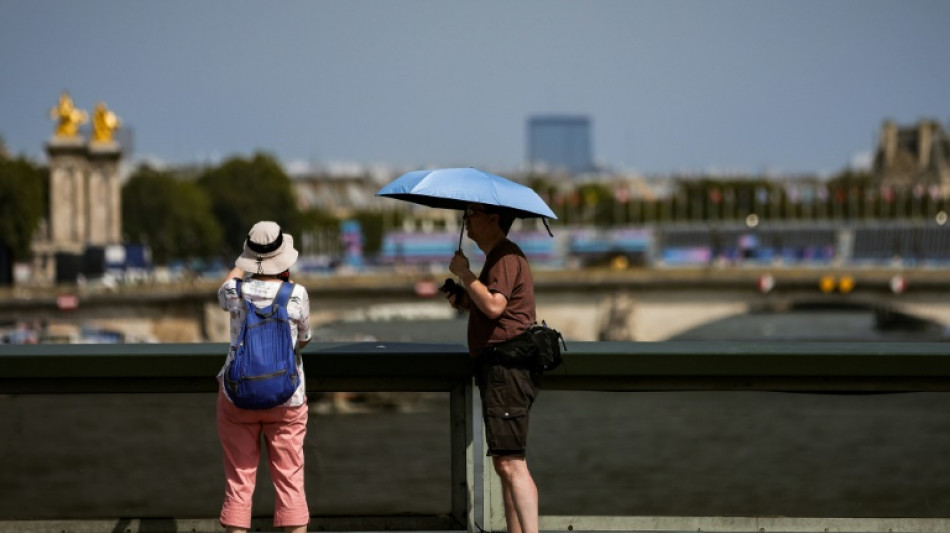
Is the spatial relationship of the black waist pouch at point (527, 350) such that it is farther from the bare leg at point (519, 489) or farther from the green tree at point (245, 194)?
the green tree at point (245, 194)

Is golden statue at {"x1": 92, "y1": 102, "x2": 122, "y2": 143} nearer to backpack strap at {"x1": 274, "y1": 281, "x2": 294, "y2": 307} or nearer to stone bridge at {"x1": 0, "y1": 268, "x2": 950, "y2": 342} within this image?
stone bridge at {"x1": 0, "y1": 268, "x2": 950, "y2": 342}

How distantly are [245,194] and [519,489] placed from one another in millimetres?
118056

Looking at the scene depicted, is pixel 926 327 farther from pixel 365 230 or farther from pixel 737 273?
pixel 365 230

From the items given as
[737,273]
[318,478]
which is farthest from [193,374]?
[737,273]

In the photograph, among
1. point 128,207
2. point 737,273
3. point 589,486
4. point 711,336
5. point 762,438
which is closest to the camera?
point 762,438

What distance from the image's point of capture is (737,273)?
6744 cm

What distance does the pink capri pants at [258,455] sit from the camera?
6203 millimetres

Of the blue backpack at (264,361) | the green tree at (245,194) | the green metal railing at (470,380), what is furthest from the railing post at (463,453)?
the green tree at (245,194)

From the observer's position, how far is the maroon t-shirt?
6.15 metres

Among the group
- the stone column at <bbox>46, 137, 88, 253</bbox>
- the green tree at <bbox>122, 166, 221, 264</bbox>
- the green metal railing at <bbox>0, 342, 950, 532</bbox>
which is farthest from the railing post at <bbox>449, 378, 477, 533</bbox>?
the green tree at <bbox>122, 166, 221, 264</bbox>

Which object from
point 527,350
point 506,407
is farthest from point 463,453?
point 527,350

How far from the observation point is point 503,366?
244 inches

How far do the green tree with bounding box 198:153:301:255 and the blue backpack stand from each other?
4458 inches

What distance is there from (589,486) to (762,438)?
3.07ft
